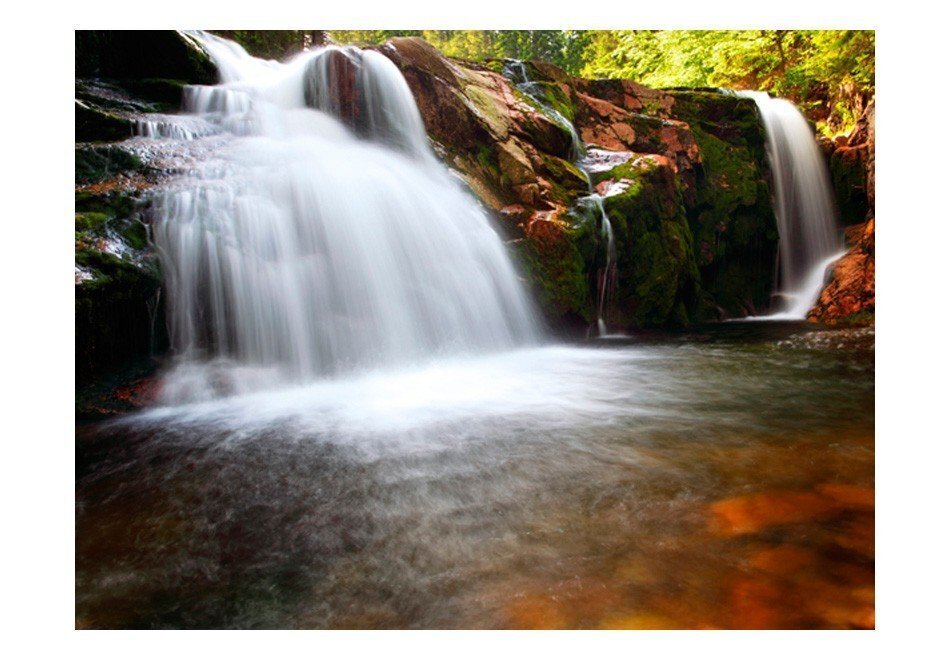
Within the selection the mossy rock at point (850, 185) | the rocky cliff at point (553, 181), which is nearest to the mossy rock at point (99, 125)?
the rocky cliff at point (553, 181)

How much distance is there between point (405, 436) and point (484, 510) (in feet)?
3.44

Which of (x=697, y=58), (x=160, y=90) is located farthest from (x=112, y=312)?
(x=697, y=58)

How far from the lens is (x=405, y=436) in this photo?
127 inches

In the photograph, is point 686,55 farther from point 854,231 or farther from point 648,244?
point 648,244

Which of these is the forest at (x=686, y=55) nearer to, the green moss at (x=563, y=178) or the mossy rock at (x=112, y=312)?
the green moss at (x=563, y=178)

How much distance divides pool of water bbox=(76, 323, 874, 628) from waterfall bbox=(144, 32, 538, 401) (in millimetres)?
549

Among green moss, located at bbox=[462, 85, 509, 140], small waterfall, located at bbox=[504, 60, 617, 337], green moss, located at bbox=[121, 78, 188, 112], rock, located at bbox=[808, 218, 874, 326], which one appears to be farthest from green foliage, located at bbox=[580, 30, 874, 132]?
green moss, located at bbox=[121, 78, 188, 112]

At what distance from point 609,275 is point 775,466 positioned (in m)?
4.71

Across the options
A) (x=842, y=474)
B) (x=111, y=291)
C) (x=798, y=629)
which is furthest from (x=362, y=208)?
(x=798, y=629)

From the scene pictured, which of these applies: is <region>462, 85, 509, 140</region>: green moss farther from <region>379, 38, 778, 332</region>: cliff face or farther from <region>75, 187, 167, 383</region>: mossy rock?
<region>75, 187, 167, 383</region>: mossy rock

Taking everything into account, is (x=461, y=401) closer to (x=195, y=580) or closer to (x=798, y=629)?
(x=195, y=580)

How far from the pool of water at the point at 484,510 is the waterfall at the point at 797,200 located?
5.88 metres

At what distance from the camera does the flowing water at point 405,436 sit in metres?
1.76
